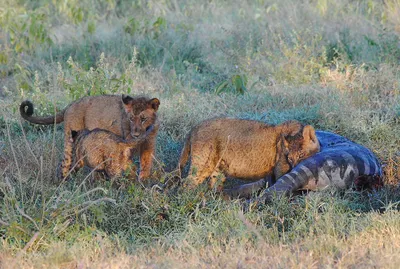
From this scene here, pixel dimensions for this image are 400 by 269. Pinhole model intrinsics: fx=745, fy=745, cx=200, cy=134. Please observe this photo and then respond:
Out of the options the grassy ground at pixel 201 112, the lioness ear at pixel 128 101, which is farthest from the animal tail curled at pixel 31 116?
the lioness ear at pixel 128 101

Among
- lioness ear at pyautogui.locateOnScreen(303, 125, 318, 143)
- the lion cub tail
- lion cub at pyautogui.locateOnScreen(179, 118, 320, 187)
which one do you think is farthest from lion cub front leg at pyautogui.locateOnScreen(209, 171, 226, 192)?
lioness ear at pyautogui.locateOnScreen(303, 125, 318, 143)

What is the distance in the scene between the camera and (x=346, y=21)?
1165 centimetres

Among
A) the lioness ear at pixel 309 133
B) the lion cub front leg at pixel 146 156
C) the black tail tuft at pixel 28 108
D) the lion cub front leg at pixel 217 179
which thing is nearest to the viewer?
the lion cub front leg at pixel 217 179

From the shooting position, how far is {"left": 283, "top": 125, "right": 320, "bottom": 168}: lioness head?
641cm

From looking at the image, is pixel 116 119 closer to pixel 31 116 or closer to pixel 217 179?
pixel 31 116

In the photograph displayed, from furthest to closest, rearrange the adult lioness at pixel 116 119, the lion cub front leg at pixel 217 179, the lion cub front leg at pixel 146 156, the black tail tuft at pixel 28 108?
1. the black tail tuft at pixel 28 108
2. the lion cub front leg at pixel 146 156
3. the adult lioness at pixel 116 119
4. the lion cub front leg at pixel 217 179

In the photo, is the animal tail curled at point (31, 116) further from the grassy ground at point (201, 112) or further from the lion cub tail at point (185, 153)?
the lion cub tail at point (185, 153)

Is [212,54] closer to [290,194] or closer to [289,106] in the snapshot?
[289,106]

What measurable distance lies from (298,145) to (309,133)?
14 cm

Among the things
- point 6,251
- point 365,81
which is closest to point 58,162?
point 6,251

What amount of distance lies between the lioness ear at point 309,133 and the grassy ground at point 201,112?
506 mm

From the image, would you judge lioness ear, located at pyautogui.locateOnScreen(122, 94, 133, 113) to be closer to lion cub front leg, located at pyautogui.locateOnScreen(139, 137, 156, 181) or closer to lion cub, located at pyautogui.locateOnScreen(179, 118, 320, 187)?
lion cub front leg, located at pyautogui.locateOnScreen(139, 137, 156, 181)

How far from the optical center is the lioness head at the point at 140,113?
6.59 metres

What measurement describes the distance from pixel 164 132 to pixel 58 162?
4.06 feet
